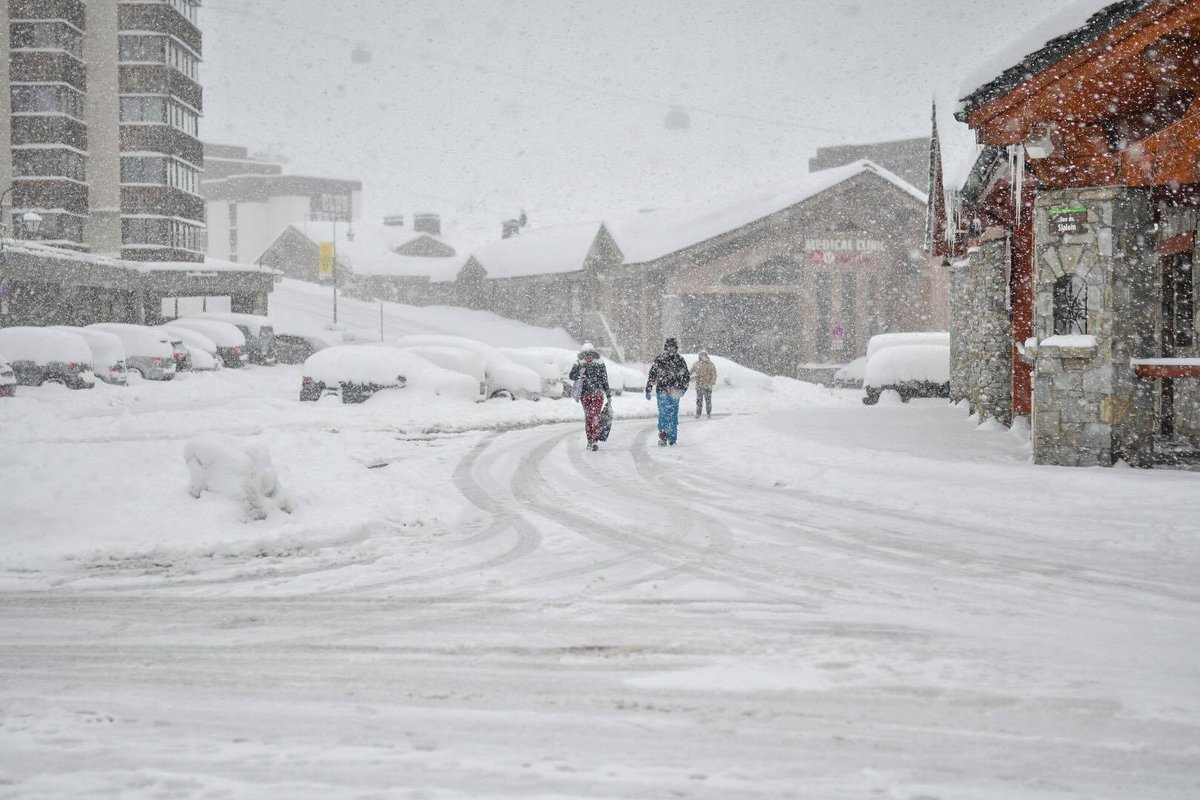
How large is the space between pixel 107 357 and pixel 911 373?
20.1 metres

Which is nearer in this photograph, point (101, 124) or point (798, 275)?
point (798, 275)

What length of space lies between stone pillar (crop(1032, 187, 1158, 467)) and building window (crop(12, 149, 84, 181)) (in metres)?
47.7

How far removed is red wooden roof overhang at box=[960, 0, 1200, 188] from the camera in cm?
892

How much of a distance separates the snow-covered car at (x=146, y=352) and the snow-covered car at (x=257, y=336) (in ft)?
35.6

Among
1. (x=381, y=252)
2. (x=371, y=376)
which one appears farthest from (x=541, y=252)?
(x=371, y=376)

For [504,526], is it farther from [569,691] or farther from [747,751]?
[747,751]

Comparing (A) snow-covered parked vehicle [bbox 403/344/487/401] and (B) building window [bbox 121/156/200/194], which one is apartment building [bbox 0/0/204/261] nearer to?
(B) building window [bbox 121/156/200/194]

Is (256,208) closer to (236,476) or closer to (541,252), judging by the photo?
(541,252)

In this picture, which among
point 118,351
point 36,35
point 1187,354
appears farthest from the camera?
point 36,35

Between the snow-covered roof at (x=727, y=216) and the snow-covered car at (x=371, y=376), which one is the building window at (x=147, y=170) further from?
the snow-covered car at (x=371, y=376)

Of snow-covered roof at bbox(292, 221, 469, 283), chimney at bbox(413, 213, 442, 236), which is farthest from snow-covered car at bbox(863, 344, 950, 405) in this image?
chimney at bbox(413, 213, 442, 236)

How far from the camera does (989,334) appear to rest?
16672 mm

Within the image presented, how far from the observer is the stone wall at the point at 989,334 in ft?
52.2

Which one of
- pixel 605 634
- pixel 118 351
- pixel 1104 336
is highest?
Answer: pixel 118 351
